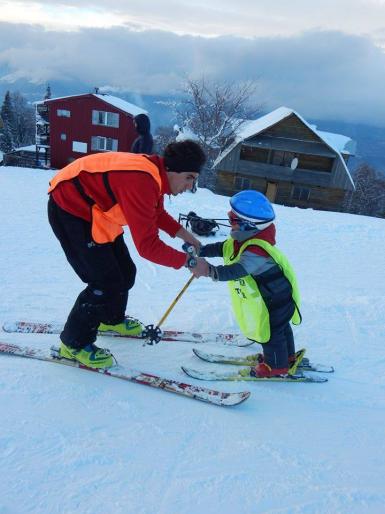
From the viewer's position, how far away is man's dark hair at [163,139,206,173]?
263cm

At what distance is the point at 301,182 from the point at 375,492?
78.8 feet

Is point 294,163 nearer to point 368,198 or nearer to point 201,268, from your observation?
point 368,198

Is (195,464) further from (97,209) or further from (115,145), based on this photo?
(115,145)

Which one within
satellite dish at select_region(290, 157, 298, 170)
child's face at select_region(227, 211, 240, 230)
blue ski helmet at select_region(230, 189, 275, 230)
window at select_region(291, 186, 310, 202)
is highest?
blue ski helmet at select_region(230, 189, 275, 230)

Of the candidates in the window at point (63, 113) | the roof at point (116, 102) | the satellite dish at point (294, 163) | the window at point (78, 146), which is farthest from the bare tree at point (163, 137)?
the satellite dish at point (294, 163)

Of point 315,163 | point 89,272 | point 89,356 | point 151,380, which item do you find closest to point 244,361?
point 151,380

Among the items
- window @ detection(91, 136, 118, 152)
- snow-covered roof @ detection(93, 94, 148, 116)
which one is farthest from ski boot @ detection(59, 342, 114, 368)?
window @ detection(91, 136, 118, 152)

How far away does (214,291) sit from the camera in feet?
17.3

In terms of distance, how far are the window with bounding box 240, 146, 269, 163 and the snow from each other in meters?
21.5

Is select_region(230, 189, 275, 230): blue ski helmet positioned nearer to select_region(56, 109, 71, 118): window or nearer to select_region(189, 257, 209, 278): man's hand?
select_region(189, 257, 209, 278): man's hand

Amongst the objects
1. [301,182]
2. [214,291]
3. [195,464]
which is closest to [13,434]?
[195,464]

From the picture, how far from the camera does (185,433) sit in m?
2.36

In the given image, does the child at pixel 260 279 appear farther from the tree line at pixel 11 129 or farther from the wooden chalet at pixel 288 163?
the tree line at pixel 11 129

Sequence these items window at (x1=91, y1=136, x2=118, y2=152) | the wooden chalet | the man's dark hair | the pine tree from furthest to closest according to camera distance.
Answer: the pine tree
window at (x1=91, y1=136, x2=118, y2=152)
the wooden chalet
the man's dark hair
